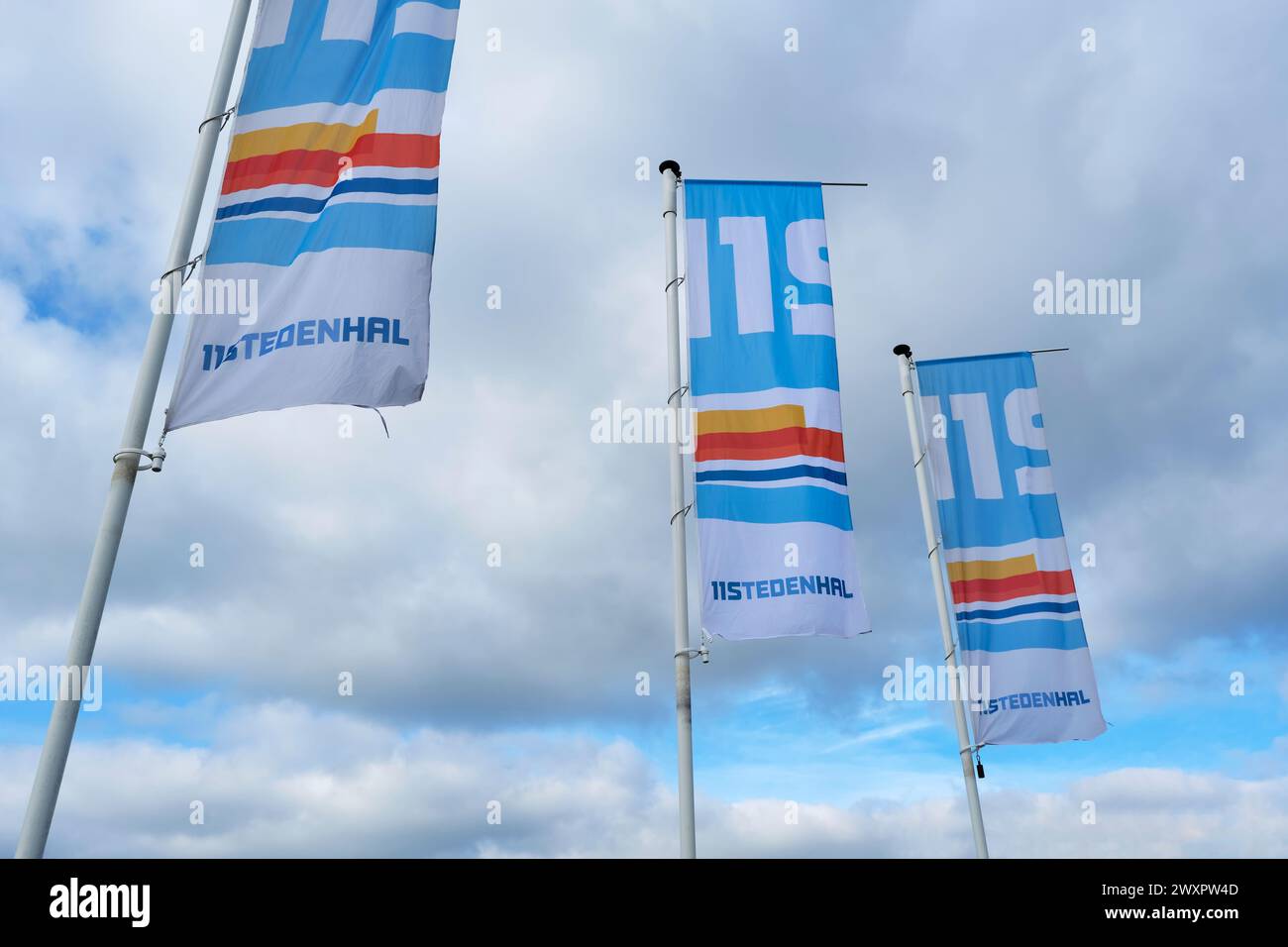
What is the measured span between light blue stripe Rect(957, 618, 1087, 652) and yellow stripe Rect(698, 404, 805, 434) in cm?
689

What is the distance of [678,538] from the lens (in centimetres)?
1328

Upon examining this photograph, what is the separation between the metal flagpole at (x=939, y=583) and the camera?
18.3 metres

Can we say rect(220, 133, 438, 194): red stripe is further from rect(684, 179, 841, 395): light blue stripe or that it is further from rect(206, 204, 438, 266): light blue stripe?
rect(684, 179, 841, 395): light blue stripe

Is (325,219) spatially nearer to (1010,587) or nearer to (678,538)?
(678,538)

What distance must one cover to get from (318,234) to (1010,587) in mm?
13938

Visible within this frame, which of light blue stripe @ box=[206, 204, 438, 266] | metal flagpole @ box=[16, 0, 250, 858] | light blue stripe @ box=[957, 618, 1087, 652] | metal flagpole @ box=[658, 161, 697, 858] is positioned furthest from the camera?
light blue stripe @ box=[957, 618, 1087, 652]

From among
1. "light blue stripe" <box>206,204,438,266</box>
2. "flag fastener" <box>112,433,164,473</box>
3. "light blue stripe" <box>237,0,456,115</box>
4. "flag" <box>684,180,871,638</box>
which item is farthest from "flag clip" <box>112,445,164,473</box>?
"flag" <box>684,180,871,638</box>

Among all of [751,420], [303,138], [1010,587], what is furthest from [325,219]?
[1010,587]

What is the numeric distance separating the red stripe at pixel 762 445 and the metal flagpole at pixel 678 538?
2.29 ft

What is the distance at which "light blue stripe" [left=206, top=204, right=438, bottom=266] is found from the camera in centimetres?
888

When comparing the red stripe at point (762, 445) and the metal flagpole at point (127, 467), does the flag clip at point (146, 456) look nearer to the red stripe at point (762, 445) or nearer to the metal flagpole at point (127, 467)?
the metal flagpole at point (127, 467)

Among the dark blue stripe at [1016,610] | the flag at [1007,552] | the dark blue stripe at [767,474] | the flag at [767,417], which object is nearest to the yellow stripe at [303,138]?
the flag at [767,417]
